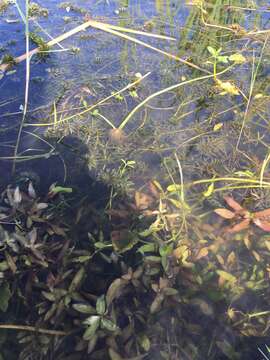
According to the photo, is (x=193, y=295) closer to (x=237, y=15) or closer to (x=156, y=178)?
(x=156, y=178)

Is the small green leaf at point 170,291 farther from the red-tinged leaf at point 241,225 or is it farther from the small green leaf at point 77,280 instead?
the red-tinged leaf at point 241,225

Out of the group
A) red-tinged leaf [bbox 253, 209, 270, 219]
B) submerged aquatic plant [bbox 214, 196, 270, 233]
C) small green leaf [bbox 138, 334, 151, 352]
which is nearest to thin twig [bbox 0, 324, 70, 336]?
small green leaf [bbox 138, 334, 151, 352]

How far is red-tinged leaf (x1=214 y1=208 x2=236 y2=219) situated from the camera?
1789mm

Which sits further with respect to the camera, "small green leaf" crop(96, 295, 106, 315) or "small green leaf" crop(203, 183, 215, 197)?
"small green leaf" crop(203, 183, 215, 197)

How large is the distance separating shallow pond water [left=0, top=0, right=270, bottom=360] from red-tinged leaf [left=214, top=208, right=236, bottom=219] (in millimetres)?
62

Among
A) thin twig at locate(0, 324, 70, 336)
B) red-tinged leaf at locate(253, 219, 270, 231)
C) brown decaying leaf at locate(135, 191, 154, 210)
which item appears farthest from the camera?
brown decaying leaf at locate(135, 191, 154, 210)

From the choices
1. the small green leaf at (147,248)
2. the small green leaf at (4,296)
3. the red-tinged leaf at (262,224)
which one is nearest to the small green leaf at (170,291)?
the small green leaf at (147,248)

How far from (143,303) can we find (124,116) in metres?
1.31

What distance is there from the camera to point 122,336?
1.45 m

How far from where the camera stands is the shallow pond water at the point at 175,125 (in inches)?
63.4

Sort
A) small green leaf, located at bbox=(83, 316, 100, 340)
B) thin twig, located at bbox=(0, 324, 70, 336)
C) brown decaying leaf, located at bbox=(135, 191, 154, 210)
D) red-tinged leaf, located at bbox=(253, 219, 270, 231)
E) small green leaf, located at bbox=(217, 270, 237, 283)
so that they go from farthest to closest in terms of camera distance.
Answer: brown decaying leaf, located at bbox=(135, 191, 154, 210) → red-tinged leaf, located at bbox=(253, 219, 270, 231) → small green leaf, located at bbox=(217, 270, 237, 283) → thin twig, located at bbox=(0, 324, 70, 336) → small green leaf, located at bbox=(83, 316, 100, 340)

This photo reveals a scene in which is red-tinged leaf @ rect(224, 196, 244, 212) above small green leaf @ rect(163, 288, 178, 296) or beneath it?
above

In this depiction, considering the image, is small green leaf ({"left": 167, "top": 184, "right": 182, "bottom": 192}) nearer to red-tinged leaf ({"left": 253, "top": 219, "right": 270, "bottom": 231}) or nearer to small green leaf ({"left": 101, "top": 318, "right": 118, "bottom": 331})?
red-tinged leaf ({"left": 253, "top": 219, "right": 270, "bottom": 231})

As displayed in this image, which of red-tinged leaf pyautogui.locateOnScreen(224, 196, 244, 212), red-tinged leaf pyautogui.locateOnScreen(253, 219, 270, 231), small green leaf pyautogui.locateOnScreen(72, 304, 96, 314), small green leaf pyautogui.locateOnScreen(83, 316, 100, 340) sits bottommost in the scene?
small green leaf pyautogui.locateOnScreen(83, 316, 100, 340)
